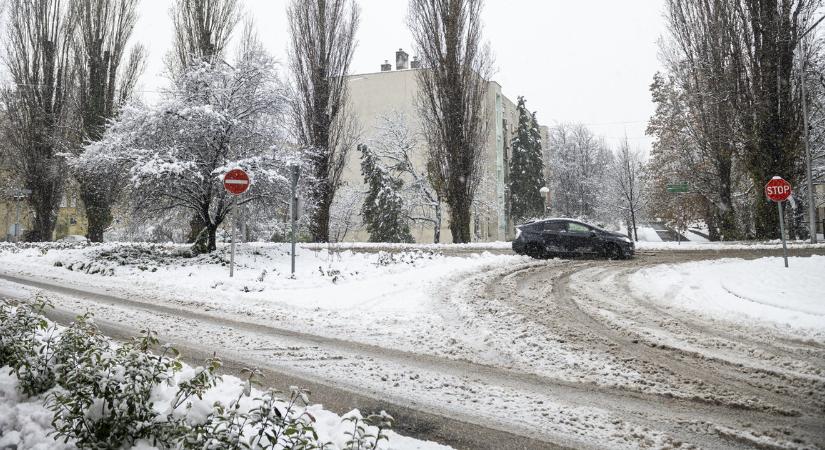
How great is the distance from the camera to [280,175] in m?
15.2

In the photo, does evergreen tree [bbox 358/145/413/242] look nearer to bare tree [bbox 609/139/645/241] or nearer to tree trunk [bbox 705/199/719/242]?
tree trunk [bbox 705/199/719/242]

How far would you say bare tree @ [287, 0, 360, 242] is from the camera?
25.1 meters

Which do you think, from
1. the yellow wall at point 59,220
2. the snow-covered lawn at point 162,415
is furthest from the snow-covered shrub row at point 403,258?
the yellow wall at point 59,220

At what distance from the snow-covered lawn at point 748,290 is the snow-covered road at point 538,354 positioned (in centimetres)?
32

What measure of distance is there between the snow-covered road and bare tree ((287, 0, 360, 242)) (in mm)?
15132

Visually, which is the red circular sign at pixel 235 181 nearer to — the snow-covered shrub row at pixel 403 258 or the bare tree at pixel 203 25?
the snow-covered shrub row at pixel 403 258

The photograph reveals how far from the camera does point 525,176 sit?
5088 cm

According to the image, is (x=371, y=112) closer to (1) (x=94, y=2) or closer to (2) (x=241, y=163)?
(1) (x=94, y=2)

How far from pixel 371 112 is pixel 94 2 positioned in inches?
897

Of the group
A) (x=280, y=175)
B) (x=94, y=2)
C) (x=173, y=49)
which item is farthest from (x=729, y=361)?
(x=94, y=2)

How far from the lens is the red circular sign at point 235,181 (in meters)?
11.9

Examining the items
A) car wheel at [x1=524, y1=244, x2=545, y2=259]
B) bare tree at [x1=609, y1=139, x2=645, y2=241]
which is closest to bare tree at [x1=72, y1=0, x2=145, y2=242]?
car wheel at [x1=524, y1=244, x2=545, y2=259]

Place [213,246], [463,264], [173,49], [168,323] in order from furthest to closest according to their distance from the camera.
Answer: [173,49] → [213,246] → [463,264] → [168,323]

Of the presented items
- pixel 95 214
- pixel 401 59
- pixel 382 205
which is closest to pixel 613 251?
pixel 382 205
